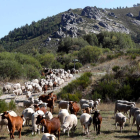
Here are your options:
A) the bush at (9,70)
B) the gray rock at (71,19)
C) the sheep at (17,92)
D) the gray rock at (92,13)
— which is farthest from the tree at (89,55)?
the gray rock at (92,13)

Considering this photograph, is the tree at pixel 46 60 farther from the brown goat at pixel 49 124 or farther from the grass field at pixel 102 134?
the brown goat at pixel 49 124

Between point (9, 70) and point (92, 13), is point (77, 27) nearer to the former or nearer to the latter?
point (92, 13)

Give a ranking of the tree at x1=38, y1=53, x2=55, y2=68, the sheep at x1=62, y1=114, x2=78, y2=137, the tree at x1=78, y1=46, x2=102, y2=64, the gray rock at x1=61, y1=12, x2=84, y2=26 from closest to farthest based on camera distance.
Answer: the sheep at x1=62, y1=114, x2=78, y2=137 → the tree at x1=78, y1=46, x2=102, y2=64 → the tree at x1=38, y1=53, x2=55, y2=68 → the gray rock at x1=61, y1=12, x2=84, y2=26

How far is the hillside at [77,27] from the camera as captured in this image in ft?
369

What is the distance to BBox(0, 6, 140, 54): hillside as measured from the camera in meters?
113

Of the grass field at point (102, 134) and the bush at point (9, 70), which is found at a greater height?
the bush at point (9, 70)

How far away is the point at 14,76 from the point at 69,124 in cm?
1965

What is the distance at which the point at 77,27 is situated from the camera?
117312 mm

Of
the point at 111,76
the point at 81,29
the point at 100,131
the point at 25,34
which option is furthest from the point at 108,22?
the point at 100,131

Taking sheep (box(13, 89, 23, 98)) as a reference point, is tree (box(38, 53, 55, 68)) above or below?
above

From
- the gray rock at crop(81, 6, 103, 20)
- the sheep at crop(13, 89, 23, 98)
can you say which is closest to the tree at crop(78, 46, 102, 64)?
the sheep at crop(13, 89, 23, 98)

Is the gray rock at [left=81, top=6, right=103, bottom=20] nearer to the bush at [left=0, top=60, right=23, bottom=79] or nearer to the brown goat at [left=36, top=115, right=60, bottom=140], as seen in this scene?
the bush at [left=0, top=60, right=23, bottom=79]

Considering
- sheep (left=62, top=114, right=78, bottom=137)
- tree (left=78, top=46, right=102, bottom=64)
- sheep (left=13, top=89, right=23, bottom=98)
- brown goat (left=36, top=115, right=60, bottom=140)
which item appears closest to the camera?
brown goat (left=36, top=115, right=60, bottom=140)

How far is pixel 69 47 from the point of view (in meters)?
59.8
